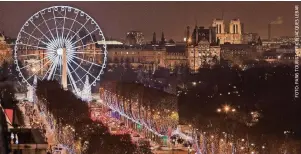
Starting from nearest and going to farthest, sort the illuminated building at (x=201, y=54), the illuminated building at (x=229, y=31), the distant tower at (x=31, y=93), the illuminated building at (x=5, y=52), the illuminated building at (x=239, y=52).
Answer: the distant tower at (x=31, y=93) < the illuminated building at (x=5, y=52) < the illuminated building at (x=201, y=54) < the illuminated building at (x=239, y=52) < the illuminated building at (x=229, y=31)

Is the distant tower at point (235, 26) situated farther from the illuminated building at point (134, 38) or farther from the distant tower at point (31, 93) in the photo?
the distant tower at point (31, 93)

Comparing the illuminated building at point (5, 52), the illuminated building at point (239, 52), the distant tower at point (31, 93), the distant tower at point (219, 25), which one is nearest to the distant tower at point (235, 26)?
the distant tower at point (219, 25)

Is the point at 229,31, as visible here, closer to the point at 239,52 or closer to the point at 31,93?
the point at 239,52

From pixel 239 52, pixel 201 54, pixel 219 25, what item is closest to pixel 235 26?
pixel 219 25

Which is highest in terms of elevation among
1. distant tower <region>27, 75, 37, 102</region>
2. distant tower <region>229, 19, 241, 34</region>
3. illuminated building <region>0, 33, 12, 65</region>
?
distant tower <region>229, 19, 241, 34</region>

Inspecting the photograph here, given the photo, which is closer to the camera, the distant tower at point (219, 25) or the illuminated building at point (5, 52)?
the illuminated building at point (5, 52)

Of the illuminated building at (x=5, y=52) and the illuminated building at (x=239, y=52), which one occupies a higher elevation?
the illuminated building at (x=5, y=52)

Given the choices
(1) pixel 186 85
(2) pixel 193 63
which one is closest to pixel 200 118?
(1) pixel 186 85

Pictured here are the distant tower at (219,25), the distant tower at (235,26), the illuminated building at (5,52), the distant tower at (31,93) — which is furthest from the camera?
the distant tower at (235,26)

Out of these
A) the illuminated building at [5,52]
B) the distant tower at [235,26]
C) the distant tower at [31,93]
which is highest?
the distant tower at [235,26]

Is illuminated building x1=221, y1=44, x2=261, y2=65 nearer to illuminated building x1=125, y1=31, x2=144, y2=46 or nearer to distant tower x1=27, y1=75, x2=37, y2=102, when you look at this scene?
illuminated building x1=125, y1=31, x2=144, y2=46

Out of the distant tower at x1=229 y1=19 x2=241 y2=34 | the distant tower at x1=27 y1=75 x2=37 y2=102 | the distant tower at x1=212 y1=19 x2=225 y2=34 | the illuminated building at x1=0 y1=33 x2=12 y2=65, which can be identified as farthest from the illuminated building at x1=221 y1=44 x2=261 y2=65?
the distant tower at x1=27 y1=75 x2=37 y2=102
